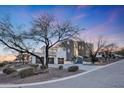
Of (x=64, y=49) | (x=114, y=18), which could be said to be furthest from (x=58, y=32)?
(x=114, y=18)

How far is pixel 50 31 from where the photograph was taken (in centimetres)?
541

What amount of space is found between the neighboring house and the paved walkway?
42 cm

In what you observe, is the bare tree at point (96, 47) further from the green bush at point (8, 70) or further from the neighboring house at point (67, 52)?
the green bush at point (8, 70)

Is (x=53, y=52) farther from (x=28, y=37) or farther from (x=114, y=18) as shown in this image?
(x=114, y=18)

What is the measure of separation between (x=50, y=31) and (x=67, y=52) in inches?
22.8

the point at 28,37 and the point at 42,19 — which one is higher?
the point at 42,19

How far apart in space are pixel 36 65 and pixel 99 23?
1539 millimetres

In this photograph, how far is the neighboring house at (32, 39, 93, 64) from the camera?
5223mm

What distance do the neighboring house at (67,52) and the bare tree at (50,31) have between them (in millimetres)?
104

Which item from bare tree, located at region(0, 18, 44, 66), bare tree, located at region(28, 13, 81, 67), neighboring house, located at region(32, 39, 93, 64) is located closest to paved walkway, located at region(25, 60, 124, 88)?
neighboring house, located at region(32, 39, 93, 64)

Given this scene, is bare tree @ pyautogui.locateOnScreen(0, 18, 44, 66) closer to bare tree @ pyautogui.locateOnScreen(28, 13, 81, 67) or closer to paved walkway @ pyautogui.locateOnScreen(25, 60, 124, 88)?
bare tree @ pyautogui.locateOnScreen(28, 13, 81, 67)

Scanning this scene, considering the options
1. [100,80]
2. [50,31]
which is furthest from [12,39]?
[100,80]

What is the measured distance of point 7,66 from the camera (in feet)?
17.1

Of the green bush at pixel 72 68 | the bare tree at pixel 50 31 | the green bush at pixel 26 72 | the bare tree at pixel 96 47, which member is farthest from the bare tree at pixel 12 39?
the bare tree at pixel 96 47
